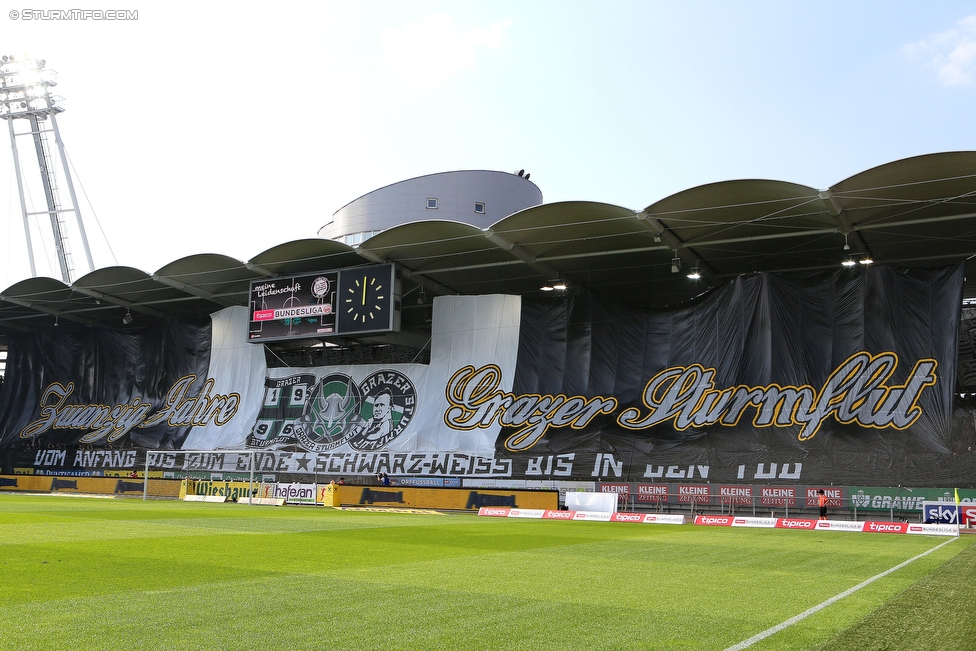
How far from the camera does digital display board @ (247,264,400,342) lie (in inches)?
1411

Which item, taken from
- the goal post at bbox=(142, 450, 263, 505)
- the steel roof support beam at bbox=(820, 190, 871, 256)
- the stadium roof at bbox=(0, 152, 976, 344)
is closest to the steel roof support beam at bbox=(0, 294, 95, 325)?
the stadium roof at bbox=(0, 152, 976, 344)

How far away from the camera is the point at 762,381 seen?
105ft

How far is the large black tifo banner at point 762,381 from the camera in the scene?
96.1 ft

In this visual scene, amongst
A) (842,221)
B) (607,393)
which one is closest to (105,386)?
(607,393)

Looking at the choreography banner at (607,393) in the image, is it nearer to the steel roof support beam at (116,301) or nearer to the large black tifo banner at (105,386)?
the large black tifo banner at (105,386)

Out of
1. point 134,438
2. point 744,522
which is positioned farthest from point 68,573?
point 134,438

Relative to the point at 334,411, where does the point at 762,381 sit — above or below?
above

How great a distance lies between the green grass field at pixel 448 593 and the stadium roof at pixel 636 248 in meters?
15.4

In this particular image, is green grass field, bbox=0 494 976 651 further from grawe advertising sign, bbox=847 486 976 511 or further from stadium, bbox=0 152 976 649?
grawe advertising sign, bbox=847 486 976 511

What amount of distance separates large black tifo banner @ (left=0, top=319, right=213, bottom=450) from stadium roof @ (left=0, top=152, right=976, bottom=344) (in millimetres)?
2470

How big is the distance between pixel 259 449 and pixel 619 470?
17.8m

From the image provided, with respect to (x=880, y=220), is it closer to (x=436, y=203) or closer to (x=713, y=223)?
(x=713, y=223)

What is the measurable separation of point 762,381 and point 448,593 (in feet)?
86.5

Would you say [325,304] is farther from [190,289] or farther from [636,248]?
[636,248]
